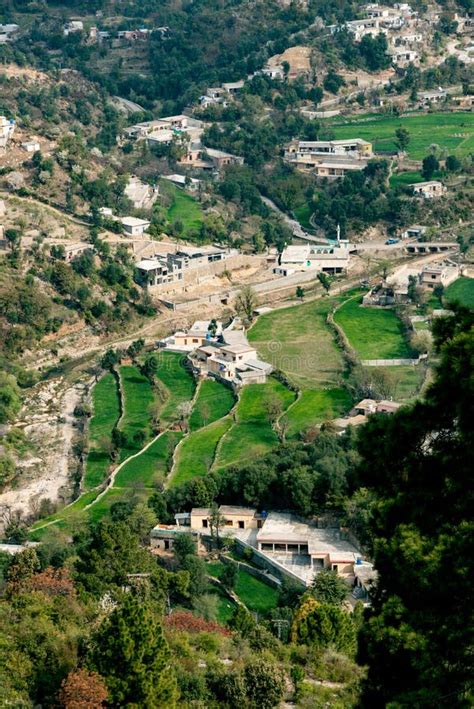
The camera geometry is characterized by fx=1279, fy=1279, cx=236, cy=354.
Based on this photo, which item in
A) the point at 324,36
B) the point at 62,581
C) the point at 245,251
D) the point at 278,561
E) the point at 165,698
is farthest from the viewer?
the point at 324,36

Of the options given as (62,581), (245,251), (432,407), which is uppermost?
(432,407)

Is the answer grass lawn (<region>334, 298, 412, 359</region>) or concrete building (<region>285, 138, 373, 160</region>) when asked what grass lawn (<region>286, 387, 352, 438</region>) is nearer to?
grass lawn (<region>334, 298, 412, 359</region>)

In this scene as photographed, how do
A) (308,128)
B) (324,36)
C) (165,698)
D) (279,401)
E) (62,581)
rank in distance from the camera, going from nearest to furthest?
(165,698) → (62,581) → (279,401) → (308,128) → (324,36)

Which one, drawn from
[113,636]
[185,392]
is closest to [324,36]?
[185,392]

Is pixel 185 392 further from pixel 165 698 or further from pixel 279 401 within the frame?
→ pixel 165 698

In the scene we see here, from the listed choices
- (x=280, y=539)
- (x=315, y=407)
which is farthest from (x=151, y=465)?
(x=280, y=539)

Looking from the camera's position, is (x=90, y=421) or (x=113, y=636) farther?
(x=90, y=421)

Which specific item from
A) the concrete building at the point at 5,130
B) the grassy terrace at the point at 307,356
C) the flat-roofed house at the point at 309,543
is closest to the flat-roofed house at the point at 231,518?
the flat-roofed house at the point at 309,543

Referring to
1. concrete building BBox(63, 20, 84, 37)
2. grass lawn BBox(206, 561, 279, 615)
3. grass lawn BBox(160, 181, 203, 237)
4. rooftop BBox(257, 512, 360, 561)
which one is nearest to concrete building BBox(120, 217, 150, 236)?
grass lawn BBox(160, 181, 203, 237)
